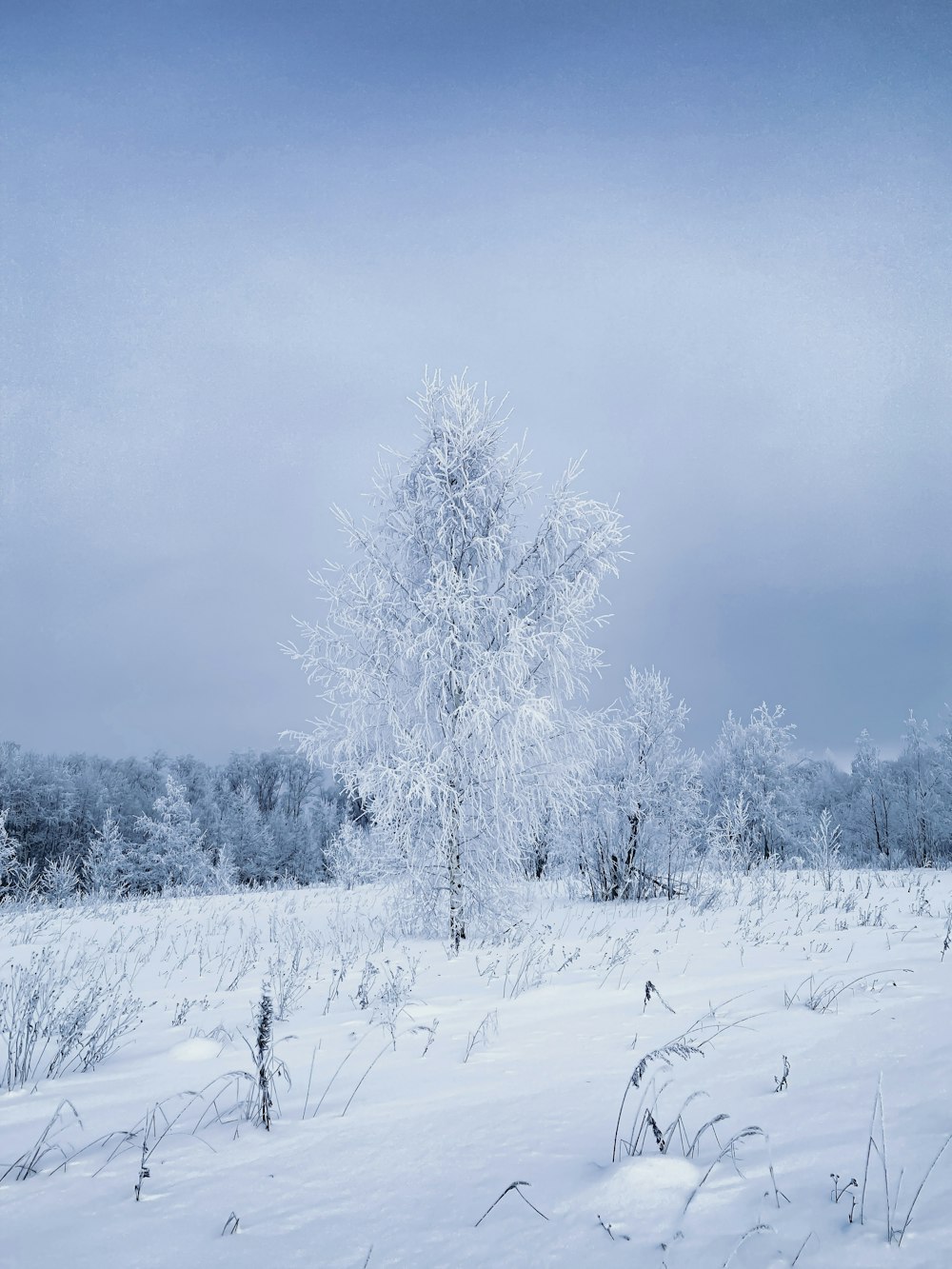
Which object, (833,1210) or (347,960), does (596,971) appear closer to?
(347,960)

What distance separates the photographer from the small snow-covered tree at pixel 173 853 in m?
33.3

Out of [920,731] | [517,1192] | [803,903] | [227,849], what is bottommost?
[227,849]

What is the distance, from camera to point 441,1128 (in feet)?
7.68

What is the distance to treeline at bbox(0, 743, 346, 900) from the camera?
3334 cm

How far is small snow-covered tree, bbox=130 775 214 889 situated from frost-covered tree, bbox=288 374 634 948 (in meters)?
28.4

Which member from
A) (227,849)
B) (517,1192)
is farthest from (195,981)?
(227,849)

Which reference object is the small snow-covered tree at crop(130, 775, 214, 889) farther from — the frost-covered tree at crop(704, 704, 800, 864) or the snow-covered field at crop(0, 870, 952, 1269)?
the snow-covered field at crop(0, 870, 952, 1269)

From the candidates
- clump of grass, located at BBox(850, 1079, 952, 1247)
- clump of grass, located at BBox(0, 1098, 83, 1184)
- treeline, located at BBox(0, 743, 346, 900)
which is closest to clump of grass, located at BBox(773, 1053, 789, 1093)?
clump of grass, located at BBox(850, 1079, 952, 1247)

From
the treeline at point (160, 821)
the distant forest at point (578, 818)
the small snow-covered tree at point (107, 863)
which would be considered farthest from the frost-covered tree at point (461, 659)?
the small snow-covered tree at point (107, 863)

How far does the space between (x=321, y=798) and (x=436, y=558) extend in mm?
54392

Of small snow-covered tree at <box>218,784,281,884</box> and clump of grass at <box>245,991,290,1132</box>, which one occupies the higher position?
clump of grass at <box>245,991,290,1132</box>

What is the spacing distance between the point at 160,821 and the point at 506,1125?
152 ft

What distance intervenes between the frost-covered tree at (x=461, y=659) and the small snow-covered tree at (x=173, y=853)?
2837cm

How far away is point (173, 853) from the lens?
110 ft
